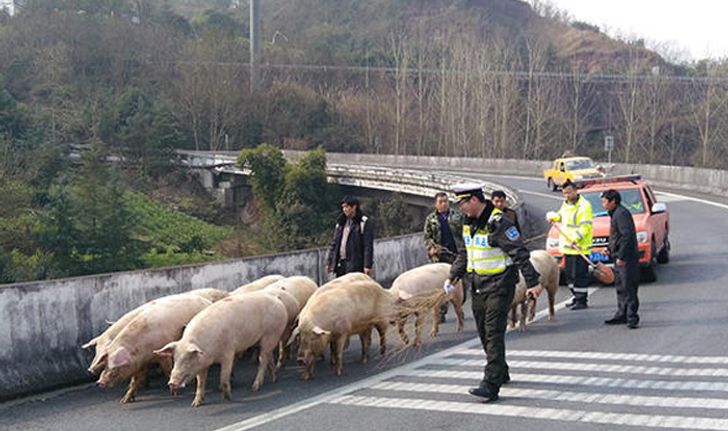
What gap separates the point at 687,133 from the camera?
88.9 m

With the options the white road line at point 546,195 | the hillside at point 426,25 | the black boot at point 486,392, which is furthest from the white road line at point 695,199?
the hillside at point 426,25

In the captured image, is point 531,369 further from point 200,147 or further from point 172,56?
point 172,56

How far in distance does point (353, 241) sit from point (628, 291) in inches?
148

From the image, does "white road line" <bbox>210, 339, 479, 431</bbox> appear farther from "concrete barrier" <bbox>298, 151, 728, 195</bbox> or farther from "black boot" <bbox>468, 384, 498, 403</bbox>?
"concrete barrier" <bbox>298, 151, 728, 195</bbox>

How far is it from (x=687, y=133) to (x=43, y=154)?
205 ft

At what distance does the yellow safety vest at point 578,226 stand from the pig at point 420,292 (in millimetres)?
2173

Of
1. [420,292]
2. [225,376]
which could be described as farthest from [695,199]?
[225,376]

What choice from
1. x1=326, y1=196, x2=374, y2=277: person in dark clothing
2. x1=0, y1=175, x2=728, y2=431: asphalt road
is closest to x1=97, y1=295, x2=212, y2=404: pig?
x1=0, y1=175, x2=728, y2=431: asphalt road

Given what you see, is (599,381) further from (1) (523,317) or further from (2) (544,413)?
(1) (523,317)

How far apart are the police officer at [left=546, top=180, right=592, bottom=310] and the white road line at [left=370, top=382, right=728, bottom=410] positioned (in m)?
4.91

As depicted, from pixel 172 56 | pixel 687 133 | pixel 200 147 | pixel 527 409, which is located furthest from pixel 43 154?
pixel 687 133

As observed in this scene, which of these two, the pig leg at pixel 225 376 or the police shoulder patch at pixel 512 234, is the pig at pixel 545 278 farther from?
the pig leg at pixel 225 376

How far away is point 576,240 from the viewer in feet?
44.5

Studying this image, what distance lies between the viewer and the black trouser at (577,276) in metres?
13.7
